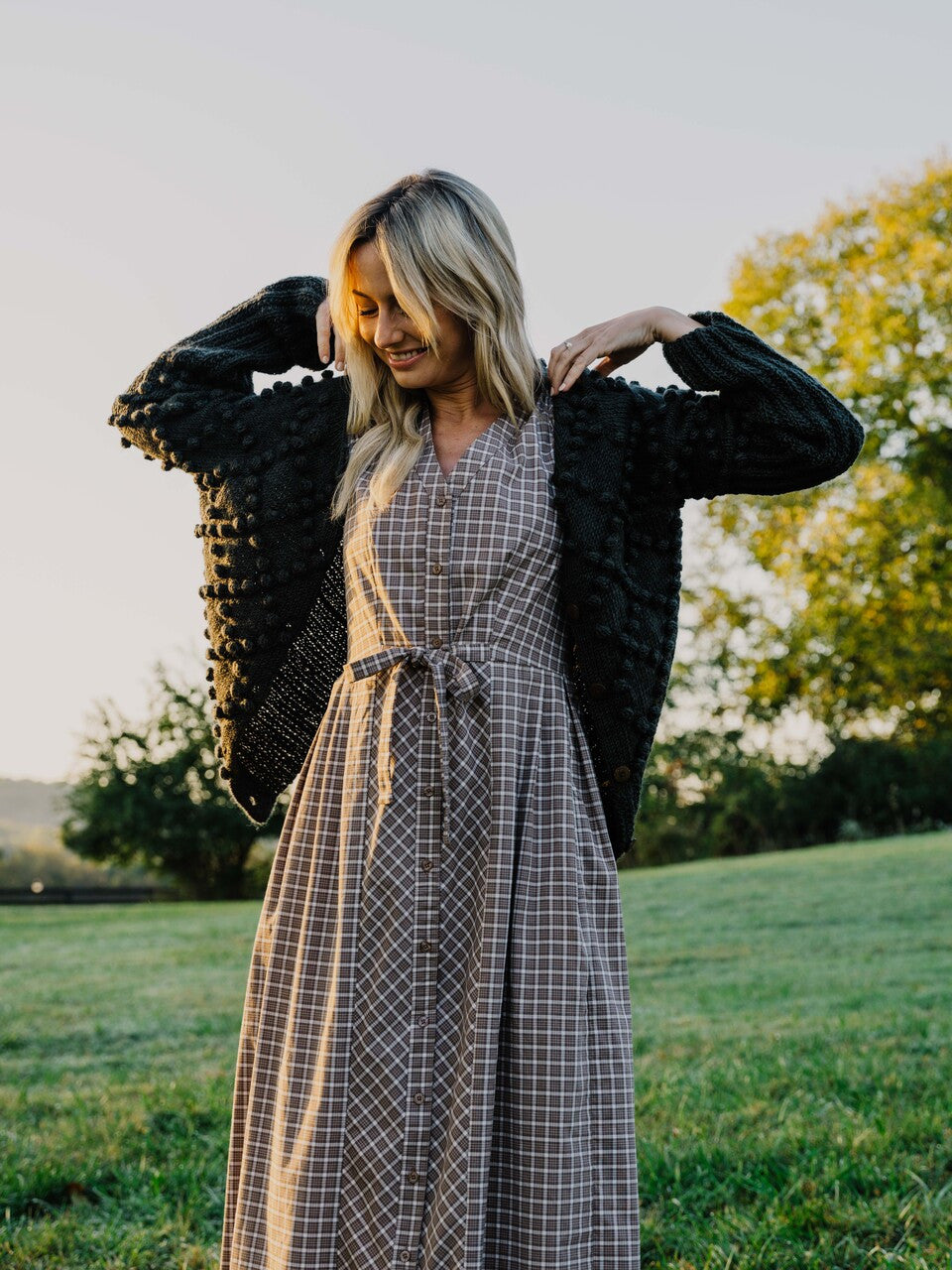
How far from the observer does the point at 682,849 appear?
2138cm

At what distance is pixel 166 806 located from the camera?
73.3 ft

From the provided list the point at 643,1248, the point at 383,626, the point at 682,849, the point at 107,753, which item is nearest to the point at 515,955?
the point at 383,626

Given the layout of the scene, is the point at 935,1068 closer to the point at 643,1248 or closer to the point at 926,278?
the point at 643,1248

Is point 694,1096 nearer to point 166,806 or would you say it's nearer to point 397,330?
point 397,330

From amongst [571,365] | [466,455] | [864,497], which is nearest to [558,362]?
[571,365]

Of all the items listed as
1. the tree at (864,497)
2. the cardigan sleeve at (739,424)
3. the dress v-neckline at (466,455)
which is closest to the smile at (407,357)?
the dress v-neckline at (466,455)

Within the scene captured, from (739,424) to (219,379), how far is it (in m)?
1.05

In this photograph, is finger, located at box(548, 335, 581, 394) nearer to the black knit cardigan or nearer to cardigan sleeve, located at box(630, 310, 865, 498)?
the black knit cardigan

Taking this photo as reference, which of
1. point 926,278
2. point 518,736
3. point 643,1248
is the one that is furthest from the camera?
point 926,278

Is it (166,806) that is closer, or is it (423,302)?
(423,302)

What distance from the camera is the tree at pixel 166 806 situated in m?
22.0

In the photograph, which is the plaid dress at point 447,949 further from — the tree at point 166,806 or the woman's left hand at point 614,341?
the tree at point 166,806

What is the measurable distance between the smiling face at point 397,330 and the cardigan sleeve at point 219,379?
0.33 m

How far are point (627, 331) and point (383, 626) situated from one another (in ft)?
2.44
